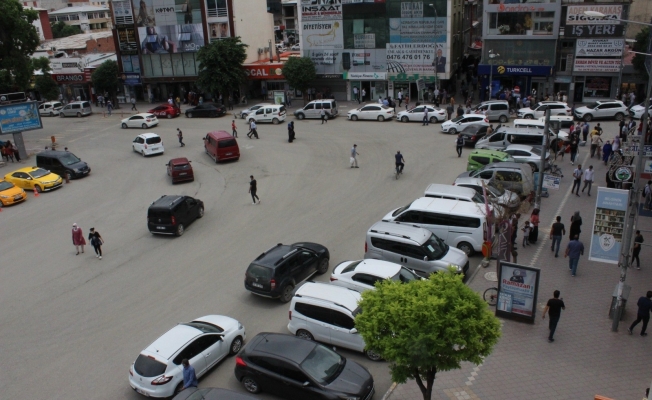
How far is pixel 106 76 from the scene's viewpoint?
190 feet

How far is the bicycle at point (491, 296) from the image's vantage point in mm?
16286

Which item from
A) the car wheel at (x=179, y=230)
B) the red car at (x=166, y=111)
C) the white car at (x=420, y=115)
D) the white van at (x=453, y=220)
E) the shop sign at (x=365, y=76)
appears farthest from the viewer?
the red car at (x=166, y=111)

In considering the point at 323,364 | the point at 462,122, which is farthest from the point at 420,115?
the point at 323,364

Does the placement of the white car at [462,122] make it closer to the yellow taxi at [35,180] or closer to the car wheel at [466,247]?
the car wheel at [466,247]

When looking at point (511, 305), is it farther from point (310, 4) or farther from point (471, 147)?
point (310, 4)

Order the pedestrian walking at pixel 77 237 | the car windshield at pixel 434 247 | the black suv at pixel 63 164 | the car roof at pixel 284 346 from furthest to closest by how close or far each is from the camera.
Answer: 1. the black suv at pixel 63 164
2. the pedestrian walking at pixel 77 237
3. the car windshield at pixel 434 247
4. the car roof at pixel 284 346

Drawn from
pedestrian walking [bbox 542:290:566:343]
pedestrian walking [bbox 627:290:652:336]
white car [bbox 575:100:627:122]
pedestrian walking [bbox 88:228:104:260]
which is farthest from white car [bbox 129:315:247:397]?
white car [bbox 575:100:627:122]

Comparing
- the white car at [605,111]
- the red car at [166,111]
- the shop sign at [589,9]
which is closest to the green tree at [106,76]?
the red car at [166,111]

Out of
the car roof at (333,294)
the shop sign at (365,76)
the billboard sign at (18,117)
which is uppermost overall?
the shop sign at (365,76)

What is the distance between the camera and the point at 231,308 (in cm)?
1688

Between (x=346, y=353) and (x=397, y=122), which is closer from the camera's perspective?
(x=346, y=353)

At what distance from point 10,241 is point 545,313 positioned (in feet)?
72.2

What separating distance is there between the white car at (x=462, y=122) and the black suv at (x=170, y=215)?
19.8 meters

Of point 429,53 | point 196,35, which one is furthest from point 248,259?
point 196,35
